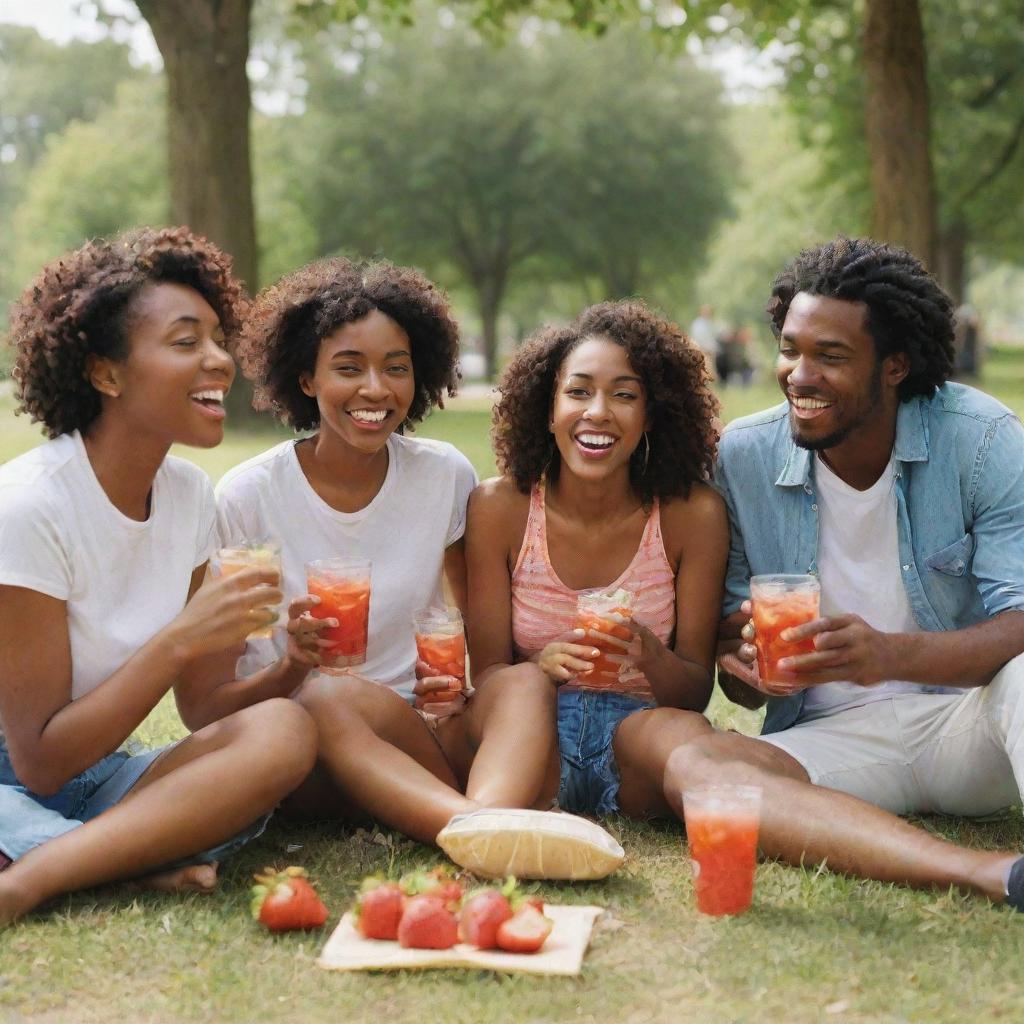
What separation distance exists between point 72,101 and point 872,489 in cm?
5887

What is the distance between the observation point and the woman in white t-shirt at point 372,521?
159 inches

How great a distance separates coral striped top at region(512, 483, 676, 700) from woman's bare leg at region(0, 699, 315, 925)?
947mm

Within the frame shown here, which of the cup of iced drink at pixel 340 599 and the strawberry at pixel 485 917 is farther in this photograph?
the cup of iced drink at pixel 340 599

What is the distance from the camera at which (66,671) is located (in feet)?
12.2

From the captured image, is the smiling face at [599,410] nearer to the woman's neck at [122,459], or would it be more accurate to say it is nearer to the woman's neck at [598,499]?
the woman's neck at [598,499]

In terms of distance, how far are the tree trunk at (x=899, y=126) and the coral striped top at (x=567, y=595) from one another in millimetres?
9495

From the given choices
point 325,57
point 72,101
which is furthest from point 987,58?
point 72,101

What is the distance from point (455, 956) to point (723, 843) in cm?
72

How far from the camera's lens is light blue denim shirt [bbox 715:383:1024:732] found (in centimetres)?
425

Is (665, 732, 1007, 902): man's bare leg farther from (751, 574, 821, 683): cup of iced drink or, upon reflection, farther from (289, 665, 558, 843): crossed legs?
(289, 665, 558, 843): crossed legs

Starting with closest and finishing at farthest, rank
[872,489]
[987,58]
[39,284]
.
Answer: [39,284], [872,489], [987,58]

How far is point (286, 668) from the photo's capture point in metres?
4.13

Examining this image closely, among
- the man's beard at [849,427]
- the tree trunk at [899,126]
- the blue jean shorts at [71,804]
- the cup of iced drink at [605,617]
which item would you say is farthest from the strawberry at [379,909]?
the tree trunk at [899,126]

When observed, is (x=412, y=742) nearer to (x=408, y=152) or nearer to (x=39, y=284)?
(x=39, y=284)
